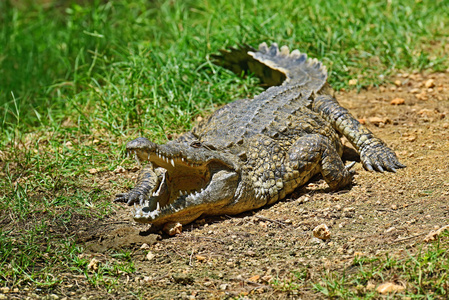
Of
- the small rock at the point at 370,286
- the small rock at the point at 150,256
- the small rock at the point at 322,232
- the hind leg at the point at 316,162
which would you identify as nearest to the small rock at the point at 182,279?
the small rock at the point at 150,256

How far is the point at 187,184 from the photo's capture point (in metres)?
4.40

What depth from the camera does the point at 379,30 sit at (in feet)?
24.4

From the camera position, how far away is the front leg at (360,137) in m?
5.11

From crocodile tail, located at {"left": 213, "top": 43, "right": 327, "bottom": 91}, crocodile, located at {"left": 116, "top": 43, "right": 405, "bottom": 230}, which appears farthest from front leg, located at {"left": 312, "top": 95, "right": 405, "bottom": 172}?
crocodile tail, located at {"left": 213, "top": 43, "right": 327, "bottom": 91}

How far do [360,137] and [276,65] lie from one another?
4.95 ft

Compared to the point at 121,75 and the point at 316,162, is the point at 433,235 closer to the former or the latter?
the point at 316,162

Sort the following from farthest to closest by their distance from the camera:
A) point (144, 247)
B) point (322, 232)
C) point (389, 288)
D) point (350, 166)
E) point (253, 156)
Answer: point (350, 166) < point (253, 156) < point (144, 247) < point (322, 232) < point (389, 288)

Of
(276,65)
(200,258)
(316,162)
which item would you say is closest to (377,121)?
(276,65)

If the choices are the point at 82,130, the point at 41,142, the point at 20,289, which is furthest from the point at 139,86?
the point at 20,289

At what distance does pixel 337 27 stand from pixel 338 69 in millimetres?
812

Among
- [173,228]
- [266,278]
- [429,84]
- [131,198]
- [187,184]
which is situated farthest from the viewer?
[429,84]

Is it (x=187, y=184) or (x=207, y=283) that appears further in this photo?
(x=187, y=184)

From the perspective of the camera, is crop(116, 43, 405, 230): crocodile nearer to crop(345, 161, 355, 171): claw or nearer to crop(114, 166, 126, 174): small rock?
crop(345, 161, 355, 171): claw

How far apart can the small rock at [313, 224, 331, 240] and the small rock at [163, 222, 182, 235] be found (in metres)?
1.05
